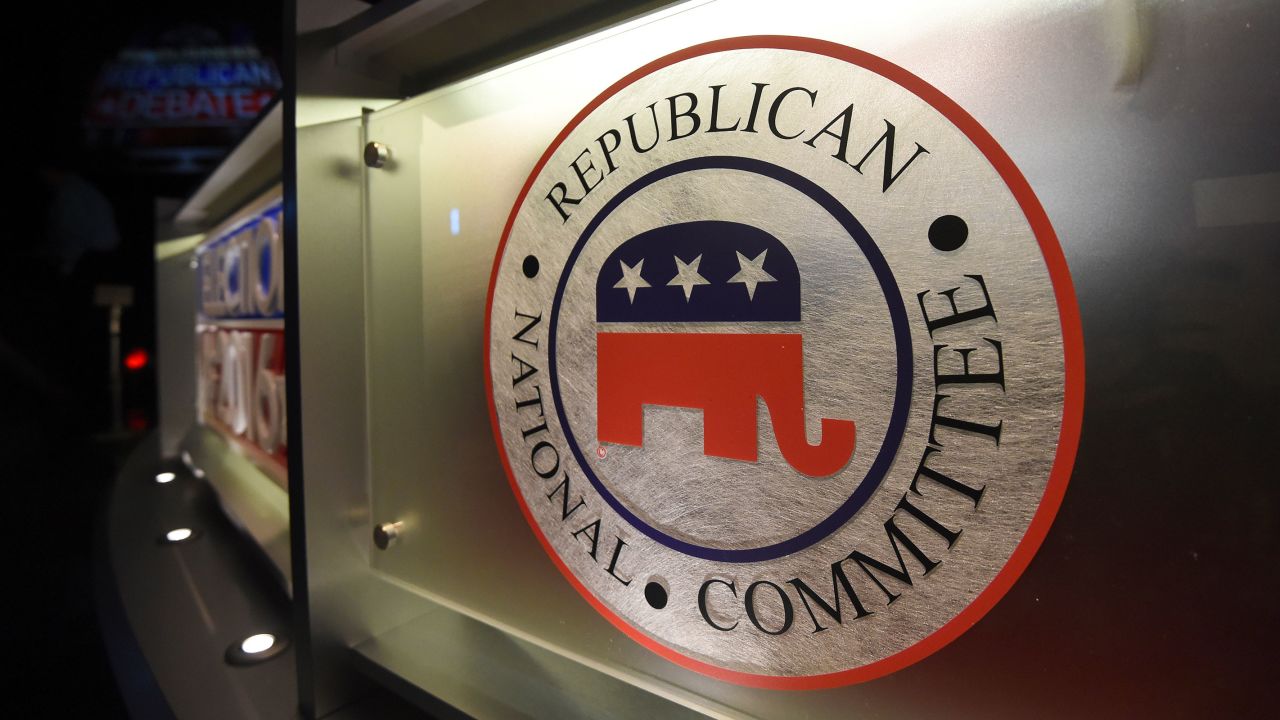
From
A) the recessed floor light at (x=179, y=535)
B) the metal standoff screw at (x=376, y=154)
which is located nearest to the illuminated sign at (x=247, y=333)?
the recessed floor light at (x=179, y=535)

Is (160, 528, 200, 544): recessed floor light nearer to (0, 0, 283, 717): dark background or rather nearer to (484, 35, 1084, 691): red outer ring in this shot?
(0, 0, 283, 717): dark background

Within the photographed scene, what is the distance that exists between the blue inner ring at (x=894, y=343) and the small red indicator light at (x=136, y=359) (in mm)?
7426

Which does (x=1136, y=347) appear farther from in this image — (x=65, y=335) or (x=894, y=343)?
(x=65, y=335)

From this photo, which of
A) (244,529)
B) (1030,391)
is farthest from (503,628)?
(244,529)

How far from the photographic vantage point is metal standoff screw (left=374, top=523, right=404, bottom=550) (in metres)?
1.26

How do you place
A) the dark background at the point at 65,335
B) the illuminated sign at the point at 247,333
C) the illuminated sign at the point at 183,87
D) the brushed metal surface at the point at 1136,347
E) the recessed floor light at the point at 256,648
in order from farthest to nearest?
the illuminated sign at the point at 183,87 → the illuminated sign at the point at 247,333 → the dark background at the point at 65,335 → the recessed floor light at the point at 256,648 → the brushed metal surface at the point at 1136,347

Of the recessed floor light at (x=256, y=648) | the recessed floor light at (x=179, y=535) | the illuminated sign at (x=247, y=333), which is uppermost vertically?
the illuminated sign at (x=247, y=333)

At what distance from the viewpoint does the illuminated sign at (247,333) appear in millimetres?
2205

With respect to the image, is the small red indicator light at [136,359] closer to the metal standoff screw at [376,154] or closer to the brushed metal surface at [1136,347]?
the metal standoff screw at [376,154]

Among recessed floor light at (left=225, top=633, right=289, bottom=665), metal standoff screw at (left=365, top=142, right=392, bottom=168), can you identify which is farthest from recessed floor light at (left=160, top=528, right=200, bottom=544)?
metal standoff screw at (left=365, top=142, right=392, bottom=168)

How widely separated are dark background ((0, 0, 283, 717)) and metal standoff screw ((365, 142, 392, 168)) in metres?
1.71

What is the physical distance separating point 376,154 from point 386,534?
0.76 metres

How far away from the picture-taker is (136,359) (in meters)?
6.44

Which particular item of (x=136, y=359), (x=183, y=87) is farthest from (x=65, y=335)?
(x=183, y=87)
